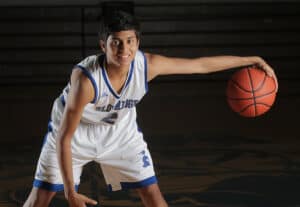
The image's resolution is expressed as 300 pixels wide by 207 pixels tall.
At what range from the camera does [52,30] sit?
11297mm

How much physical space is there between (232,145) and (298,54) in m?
4.96

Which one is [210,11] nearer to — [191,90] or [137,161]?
[191,90]

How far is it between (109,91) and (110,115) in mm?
299

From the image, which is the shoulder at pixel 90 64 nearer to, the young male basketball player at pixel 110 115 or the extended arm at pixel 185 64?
the young male basketball player at pixel 110 115

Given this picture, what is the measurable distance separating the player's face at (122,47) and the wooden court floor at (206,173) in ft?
5.52

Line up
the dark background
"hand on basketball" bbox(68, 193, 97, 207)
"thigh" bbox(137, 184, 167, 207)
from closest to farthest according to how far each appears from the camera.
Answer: "hand on basketball" bbox(68, 193, 97, 207) < "thigh" bbox(137, 184, 167, 207) < the dark background

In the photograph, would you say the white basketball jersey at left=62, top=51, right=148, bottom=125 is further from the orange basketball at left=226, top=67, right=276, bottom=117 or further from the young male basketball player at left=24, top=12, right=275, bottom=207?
the orange basketball at left=226, top=67, right=276, bottom=117

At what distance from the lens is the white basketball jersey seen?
351 cm

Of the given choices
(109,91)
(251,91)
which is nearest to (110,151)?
(109,91)

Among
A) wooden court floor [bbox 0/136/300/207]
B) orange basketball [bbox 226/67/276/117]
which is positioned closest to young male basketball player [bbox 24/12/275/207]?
orange basketball [bbox 226/67/276/117]

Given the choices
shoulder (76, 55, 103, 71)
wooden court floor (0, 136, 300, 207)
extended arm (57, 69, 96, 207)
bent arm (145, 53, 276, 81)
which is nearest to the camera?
extended arm (57, 69, 96, 207)

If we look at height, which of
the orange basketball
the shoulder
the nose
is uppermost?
the nose

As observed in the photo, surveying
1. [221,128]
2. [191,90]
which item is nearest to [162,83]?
[191,90]

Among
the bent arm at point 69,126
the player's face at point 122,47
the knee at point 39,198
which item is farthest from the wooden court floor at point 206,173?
the player's face at point 122,47
